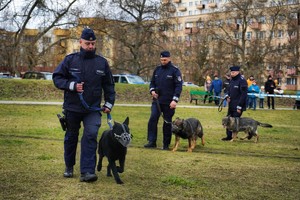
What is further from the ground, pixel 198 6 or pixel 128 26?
pixel 198 6

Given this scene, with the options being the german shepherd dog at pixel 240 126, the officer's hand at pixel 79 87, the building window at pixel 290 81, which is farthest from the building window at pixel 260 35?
the officer's hand at pixel 79 87

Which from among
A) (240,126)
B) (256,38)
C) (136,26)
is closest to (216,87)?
(136,26)

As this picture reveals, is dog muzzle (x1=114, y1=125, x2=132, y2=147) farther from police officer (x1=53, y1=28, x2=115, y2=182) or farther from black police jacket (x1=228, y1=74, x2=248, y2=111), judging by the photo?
black police jacket (x1=228, y1=74, x2=248, y2=111)

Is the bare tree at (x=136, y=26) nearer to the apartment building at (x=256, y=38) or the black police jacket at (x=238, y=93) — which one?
the apartment building at (x=256, y=38)

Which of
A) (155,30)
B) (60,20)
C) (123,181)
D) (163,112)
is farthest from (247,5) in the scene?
(123,181)

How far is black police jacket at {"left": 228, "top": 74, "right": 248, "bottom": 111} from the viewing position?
551 inches

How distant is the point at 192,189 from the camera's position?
699 cm

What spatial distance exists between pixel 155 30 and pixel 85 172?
41577 mm

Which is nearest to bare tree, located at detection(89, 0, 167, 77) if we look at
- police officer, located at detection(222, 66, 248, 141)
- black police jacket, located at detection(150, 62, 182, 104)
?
police officer, located at detection(222, 66, 248, 141)

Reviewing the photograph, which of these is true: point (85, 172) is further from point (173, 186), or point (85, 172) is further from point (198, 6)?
point (198, 6)

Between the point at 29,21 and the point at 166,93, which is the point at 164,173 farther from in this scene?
the point at 29,21

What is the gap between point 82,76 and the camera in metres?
7.23

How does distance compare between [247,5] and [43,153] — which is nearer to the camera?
[43,153]

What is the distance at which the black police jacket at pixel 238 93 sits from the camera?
13992 mm
